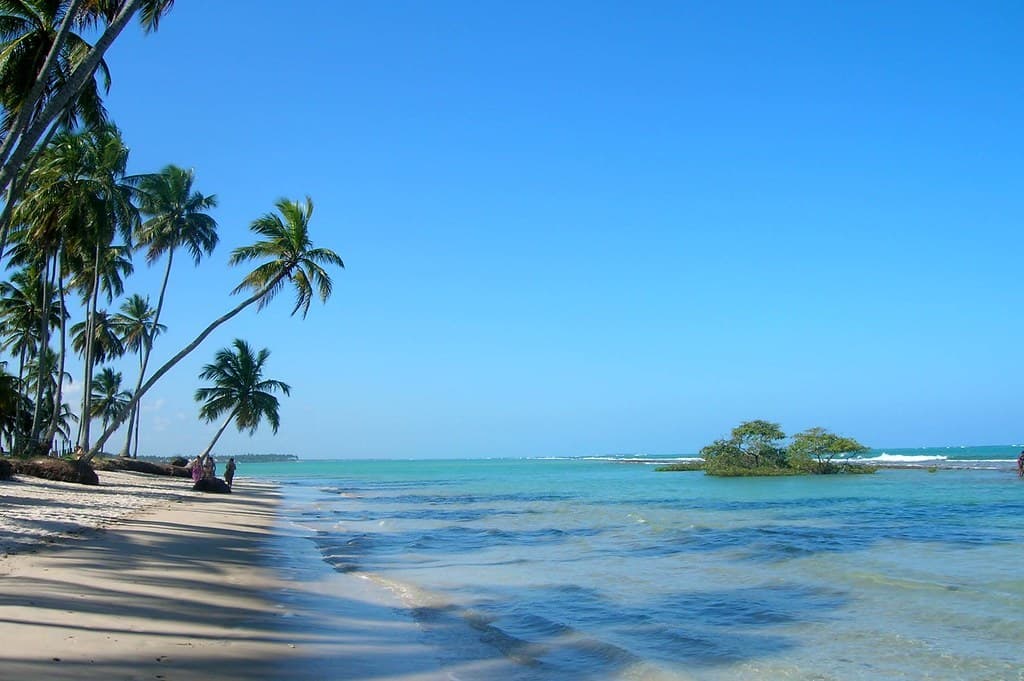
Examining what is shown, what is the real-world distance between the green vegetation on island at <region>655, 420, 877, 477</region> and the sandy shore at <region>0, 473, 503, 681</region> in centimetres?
4557

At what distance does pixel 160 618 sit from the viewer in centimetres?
735

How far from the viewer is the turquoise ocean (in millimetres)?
7840

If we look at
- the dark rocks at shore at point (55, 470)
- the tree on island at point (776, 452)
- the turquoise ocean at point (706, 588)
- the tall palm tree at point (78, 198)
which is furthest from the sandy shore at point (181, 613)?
the tree on island at point (776, 452)

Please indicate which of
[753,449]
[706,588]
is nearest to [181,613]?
[706,588]

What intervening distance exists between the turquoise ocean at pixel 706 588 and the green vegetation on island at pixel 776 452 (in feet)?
95.5

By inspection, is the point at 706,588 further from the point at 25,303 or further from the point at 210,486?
the point at 25,303

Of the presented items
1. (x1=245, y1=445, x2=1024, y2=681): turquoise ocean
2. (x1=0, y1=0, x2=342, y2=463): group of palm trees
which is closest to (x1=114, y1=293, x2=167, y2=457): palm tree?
(x1=0, y1=0, x2=342, y2=463): group of palm trees

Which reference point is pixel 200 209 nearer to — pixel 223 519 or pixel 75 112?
pixel 75 112

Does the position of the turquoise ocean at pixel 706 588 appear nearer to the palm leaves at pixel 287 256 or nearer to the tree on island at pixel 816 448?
the palm leaves at pixel 287 256

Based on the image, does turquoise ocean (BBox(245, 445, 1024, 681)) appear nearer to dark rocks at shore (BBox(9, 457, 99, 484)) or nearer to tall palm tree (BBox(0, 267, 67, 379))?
dark rocks at shore (BBox(9, 457, 99, 484))

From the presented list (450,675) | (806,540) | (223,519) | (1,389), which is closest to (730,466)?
(806,540)

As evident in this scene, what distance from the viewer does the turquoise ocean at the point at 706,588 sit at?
25.7ft

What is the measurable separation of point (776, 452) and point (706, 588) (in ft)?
150

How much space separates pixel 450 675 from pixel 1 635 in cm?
361
